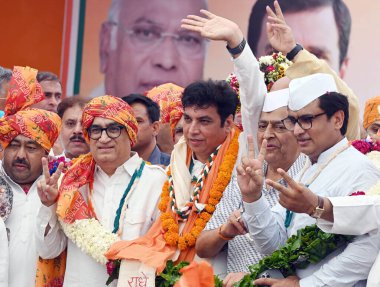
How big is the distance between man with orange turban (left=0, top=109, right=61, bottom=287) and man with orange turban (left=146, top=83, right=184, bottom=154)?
925 millimetres

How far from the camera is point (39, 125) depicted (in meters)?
7.20

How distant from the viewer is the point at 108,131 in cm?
688

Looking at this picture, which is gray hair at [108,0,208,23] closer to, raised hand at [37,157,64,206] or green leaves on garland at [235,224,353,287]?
raised hand at [37,157,64,206]

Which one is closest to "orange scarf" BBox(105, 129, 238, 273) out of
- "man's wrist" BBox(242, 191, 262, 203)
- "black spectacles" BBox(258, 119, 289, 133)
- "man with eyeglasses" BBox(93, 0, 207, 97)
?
"black spectacles" BBox(258, 119, 289, 133)

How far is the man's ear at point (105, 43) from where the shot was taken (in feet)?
39.2

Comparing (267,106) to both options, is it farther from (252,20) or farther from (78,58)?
(78,58)

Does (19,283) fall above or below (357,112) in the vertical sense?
below

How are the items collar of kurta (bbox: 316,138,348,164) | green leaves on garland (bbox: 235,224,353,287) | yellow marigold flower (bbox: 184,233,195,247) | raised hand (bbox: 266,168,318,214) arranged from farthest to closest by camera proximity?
1. yellow marigold flower (bbox: 184,233,195,247)
2. collar of kurta (bbox: 316,138,348,164)
3. green leaves on garland (bbox: 235,224,353,287)
4. raised hand (bbox: 266,168,318,214)

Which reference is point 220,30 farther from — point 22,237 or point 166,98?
point 166,98

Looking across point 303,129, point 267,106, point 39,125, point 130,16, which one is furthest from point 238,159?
point 130,16

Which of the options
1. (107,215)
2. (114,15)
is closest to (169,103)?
(107,215)

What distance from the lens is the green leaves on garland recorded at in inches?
215

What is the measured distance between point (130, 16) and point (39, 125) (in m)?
4.82

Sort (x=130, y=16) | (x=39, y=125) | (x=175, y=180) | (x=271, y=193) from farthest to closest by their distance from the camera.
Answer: (x=130, y=16)
(x=39, y=125)
(x=175, y=180)
(x=271, y=193)
